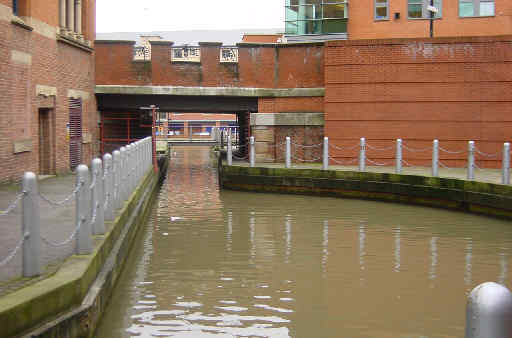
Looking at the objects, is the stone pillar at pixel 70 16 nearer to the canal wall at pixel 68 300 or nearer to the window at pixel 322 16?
the window at pixel 322 16

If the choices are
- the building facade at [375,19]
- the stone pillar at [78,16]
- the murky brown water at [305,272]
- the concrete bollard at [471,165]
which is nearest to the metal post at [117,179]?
the murky brown water at [305,272]

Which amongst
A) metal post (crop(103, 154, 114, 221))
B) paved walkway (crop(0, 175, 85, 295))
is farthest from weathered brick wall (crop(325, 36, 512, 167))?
metal post (crop(103, 154, 114, 221))

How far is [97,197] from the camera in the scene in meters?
8.65

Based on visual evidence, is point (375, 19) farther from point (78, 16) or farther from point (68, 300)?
point (68, 300)

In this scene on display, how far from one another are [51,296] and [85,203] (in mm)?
2078

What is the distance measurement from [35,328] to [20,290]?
431mm

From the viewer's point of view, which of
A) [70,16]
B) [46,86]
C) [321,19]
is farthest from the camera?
[321,19]

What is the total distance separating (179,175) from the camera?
90.3 feet

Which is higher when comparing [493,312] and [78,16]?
[78,16]

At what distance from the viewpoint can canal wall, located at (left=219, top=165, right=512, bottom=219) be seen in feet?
52.1

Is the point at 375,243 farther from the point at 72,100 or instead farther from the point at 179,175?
the point at 179,175

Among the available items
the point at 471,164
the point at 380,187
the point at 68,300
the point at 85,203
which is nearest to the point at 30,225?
the point at 68,300

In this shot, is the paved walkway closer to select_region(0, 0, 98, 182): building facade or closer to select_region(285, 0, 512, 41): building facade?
select_region(0, 0, 98, 182): building facade

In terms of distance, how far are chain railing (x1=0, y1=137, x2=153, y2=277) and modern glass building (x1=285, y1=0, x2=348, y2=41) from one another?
19.1 meters
